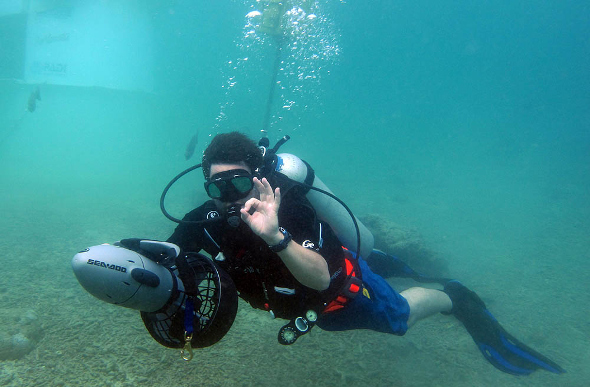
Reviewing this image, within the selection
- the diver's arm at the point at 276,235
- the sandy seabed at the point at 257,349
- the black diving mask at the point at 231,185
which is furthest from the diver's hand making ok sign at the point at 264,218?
the sandy seabed at the point at 257,349

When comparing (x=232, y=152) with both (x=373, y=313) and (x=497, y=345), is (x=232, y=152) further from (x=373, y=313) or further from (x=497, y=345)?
(x=497, y=345)

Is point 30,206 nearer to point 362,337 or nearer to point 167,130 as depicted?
point 362,337

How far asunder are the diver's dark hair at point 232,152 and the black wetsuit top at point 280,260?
1.38 feet

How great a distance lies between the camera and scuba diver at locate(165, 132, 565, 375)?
6.00 feet

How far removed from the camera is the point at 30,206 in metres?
12.8

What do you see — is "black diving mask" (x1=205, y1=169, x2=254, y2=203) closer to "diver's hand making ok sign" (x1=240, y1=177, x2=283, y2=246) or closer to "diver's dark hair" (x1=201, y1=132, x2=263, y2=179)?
"diver's dark hair" (x1=201, y1=132, x2=263, y2=179)

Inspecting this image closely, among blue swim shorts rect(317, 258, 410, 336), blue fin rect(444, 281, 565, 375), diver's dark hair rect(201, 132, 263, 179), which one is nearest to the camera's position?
diver's dark hair rect(201, 132, 263, 179)

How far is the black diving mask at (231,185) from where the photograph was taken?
2.15 m

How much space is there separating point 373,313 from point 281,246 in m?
1.85

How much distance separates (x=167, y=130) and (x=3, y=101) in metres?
56.7

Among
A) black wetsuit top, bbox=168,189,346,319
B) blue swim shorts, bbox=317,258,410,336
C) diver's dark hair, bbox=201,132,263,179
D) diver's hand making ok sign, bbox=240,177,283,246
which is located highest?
diver's dark hair, bbox=201,132,263,179

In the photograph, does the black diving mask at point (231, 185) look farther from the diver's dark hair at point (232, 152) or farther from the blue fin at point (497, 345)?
the blue fin at point (497, 345)

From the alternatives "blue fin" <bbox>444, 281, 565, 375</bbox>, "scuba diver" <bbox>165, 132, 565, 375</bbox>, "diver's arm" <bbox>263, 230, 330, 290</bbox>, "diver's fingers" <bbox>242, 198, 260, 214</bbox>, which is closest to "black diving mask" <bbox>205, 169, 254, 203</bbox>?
"scuba diver" <bbox>165, 132, 565, 375</bbox>

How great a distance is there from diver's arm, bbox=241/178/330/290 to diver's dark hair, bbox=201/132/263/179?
0.61 meters
